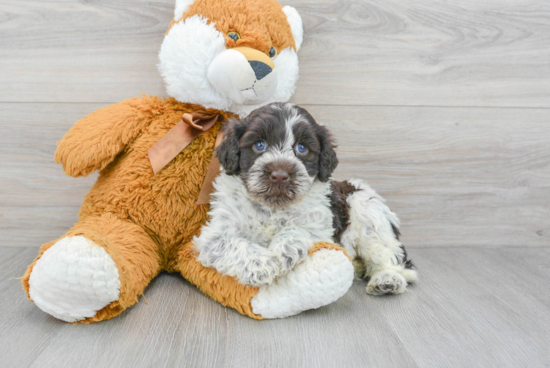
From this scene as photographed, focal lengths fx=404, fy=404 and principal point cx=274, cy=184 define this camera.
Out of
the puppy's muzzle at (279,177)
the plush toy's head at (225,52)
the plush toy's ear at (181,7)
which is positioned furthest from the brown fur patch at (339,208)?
the plush toy's ear at (181,7)

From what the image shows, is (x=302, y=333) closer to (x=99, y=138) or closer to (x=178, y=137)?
(x=178, y=137)

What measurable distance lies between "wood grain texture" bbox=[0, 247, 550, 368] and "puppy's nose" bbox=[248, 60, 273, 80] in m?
0.76

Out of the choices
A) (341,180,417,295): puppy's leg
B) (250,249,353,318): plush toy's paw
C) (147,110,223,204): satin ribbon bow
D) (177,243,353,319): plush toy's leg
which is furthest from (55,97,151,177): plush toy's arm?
(341,180,417,295): puppy's leg

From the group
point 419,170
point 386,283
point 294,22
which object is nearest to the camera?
point 386,283

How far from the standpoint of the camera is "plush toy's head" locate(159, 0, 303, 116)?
4.29 feet

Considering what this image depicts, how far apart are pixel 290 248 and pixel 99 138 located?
2.47 ft

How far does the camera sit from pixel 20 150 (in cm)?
178

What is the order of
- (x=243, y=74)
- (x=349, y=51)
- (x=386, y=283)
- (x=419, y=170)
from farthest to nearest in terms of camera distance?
(x=419, y=170)
(x=349, y=51)
(x=386, y=283)
(x=243, y=74)

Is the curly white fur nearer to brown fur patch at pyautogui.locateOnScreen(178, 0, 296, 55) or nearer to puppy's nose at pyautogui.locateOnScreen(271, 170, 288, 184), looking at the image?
puppy's nose at pyautogui.locateOnScreen(271, 170, 288, 184)

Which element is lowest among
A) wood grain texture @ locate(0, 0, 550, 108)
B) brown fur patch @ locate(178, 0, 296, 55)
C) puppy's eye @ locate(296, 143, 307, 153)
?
puppy's eye @ locate(296, 143, 307, 153)

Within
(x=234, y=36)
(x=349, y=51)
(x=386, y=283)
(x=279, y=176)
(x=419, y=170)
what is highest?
(x=234, y=36)

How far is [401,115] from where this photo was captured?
1866mm

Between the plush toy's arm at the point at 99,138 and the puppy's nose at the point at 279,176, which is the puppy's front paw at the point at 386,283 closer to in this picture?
the puppy's nose at the point at 279,176

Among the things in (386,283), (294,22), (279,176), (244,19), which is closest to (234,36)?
(244,19)
